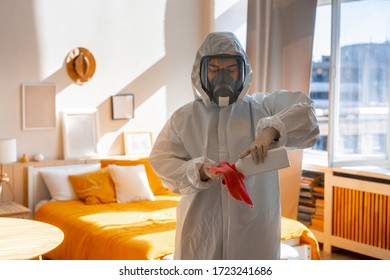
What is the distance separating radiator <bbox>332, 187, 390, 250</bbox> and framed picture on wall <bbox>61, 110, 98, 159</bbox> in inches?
79.2

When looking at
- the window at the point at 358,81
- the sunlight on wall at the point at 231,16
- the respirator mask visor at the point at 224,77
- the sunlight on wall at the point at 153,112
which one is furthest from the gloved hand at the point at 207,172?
the sunlight on wall at the point at 231,16

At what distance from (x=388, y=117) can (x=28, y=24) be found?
9.57 ft

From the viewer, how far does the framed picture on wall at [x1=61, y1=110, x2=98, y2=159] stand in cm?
498

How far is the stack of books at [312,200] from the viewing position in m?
5.04

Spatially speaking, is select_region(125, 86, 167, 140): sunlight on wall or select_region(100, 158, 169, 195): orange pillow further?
select_region(125, 86, 167, 140): sunlight on wall

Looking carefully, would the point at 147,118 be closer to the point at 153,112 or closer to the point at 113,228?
the point at 153,112

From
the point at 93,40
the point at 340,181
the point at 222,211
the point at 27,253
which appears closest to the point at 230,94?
the point at 222,211

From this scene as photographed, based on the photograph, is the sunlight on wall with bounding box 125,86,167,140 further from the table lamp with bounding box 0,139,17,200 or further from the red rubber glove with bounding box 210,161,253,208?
the red rubber glove with bounding box 210,161,253,208

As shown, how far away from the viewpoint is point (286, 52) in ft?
16.5

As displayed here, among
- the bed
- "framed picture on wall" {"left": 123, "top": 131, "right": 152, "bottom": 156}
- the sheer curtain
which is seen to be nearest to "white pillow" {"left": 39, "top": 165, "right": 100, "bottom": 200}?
the bed

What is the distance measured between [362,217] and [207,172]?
298 cm

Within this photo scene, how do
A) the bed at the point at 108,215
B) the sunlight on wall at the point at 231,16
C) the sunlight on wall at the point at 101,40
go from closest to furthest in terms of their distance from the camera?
1. the bed at the point at 108,215
2. the sunlight on wall at the point at 101,40
3. the sunlight on wall at the point at 231,16

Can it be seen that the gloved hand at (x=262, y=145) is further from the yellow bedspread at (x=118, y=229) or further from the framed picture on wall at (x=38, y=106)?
the framed picture on wall at (x=38, y=106)

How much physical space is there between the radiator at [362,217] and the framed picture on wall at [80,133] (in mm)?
2011
